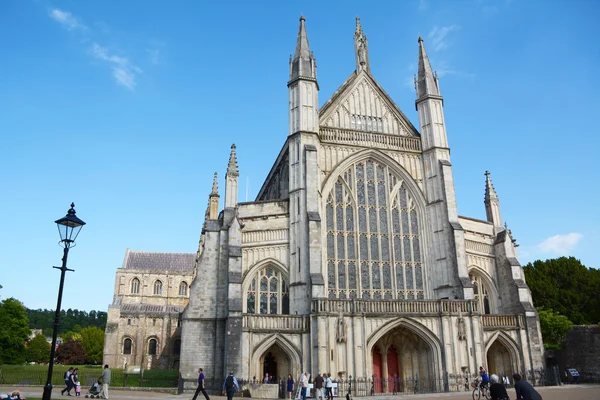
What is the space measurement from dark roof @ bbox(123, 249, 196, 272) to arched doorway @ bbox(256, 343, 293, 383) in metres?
41.3

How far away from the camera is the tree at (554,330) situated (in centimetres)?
3409

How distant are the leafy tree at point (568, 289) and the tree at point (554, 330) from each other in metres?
7.00

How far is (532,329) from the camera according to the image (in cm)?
3077

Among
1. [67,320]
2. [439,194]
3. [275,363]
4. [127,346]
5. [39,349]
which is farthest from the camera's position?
[67,320]

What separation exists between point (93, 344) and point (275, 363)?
55.7 meters

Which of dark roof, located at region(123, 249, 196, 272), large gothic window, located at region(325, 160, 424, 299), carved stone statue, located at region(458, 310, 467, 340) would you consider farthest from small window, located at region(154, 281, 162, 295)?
carved stone statue, located at region(458, 310, 467, 340)

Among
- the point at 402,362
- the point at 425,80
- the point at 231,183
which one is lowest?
the point at 402,362

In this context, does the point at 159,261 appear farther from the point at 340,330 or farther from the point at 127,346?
the point at 340,330

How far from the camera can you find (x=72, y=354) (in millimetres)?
70000

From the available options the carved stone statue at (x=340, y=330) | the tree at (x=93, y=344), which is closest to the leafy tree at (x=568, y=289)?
the carved stone statue at (x=340, y=330)

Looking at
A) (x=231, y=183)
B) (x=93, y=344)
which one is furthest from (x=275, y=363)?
(x=93, y=344)

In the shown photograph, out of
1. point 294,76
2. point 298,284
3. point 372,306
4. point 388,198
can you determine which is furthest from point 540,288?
point 294,76

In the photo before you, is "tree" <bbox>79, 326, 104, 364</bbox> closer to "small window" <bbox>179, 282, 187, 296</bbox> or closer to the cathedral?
"small window" <bbox>179, 282, 187, 296</bbox>

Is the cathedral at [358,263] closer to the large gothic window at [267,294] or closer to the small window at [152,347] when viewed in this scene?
the large gothic window at [267,294]
